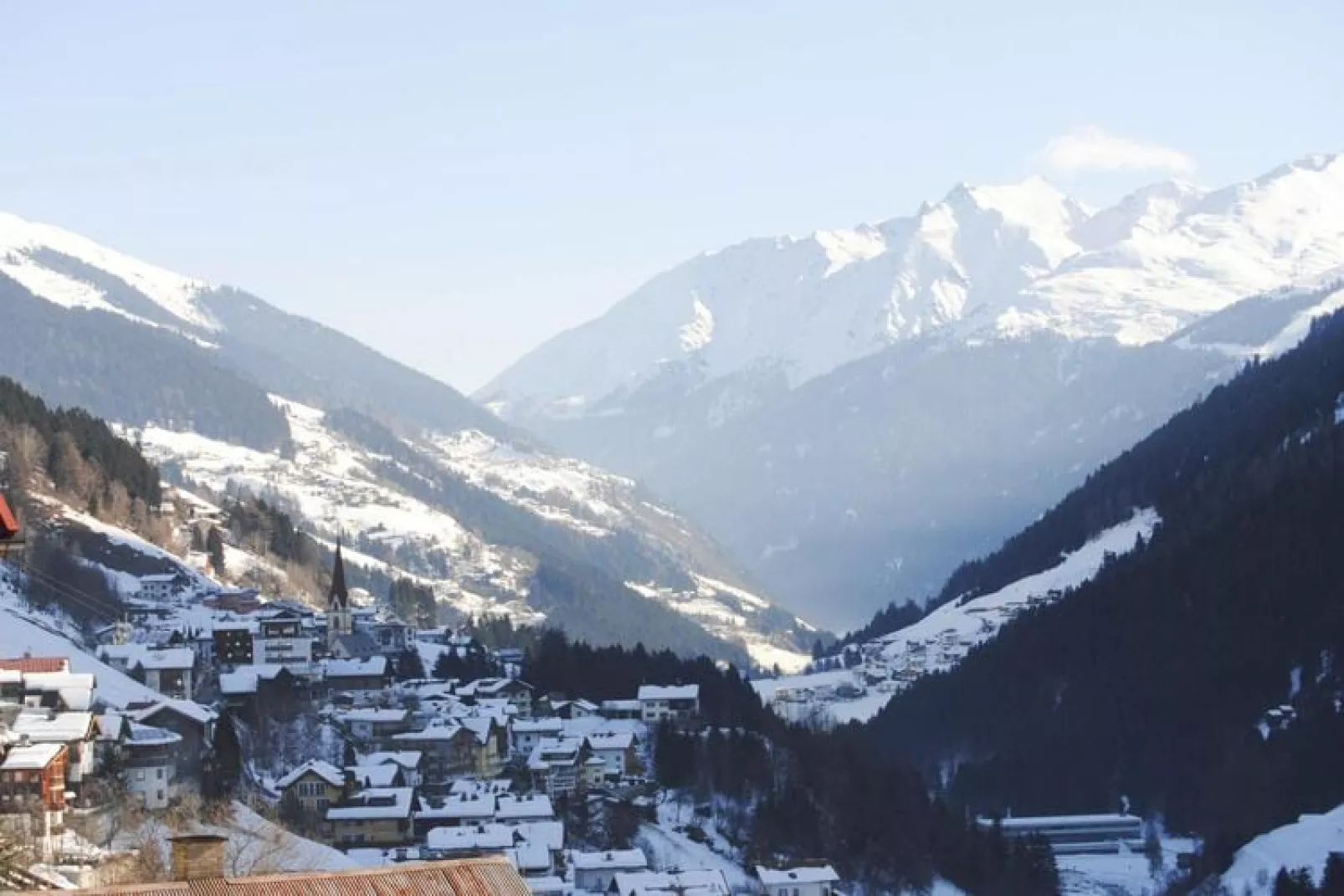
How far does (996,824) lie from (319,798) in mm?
56985

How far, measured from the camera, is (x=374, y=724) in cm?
14975

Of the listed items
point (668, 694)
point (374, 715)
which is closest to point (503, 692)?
point (668, 694)

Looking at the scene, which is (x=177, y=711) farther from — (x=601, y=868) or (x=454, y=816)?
(x=601, y=868)

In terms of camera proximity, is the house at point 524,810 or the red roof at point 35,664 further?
the house at point 524,810

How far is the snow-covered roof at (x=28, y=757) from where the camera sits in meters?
96.1

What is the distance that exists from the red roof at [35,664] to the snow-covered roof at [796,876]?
Answer: 37073 mm

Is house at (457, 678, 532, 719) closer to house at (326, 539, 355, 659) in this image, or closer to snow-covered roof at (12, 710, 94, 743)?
house at (326, 539, 355, 659)

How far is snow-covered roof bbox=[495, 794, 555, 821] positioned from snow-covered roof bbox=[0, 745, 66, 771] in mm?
34434

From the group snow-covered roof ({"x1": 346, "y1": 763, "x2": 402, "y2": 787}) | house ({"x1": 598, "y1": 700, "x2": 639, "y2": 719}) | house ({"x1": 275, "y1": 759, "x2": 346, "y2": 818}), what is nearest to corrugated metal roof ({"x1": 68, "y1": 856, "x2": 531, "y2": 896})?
house ({"x1": 275, "y1": 759, "x2": 346, "y2": 818})

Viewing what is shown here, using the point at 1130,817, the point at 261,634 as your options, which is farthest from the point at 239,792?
the point at 1130,817

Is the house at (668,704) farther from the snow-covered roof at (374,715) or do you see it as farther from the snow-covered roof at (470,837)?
the snow-covered roof at (470,837)

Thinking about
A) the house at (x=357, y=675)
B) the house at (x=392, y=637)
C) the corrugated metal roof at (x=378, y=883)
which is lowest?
the corrugated metal roof at (x=378, y=883)

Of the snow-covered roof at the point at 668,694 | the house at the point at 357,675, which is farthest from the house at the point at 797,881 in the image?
the house at the point at 357,675

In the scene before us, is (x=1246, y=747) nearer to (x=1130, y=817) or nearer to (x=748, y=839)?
(x=1130, y=817)
